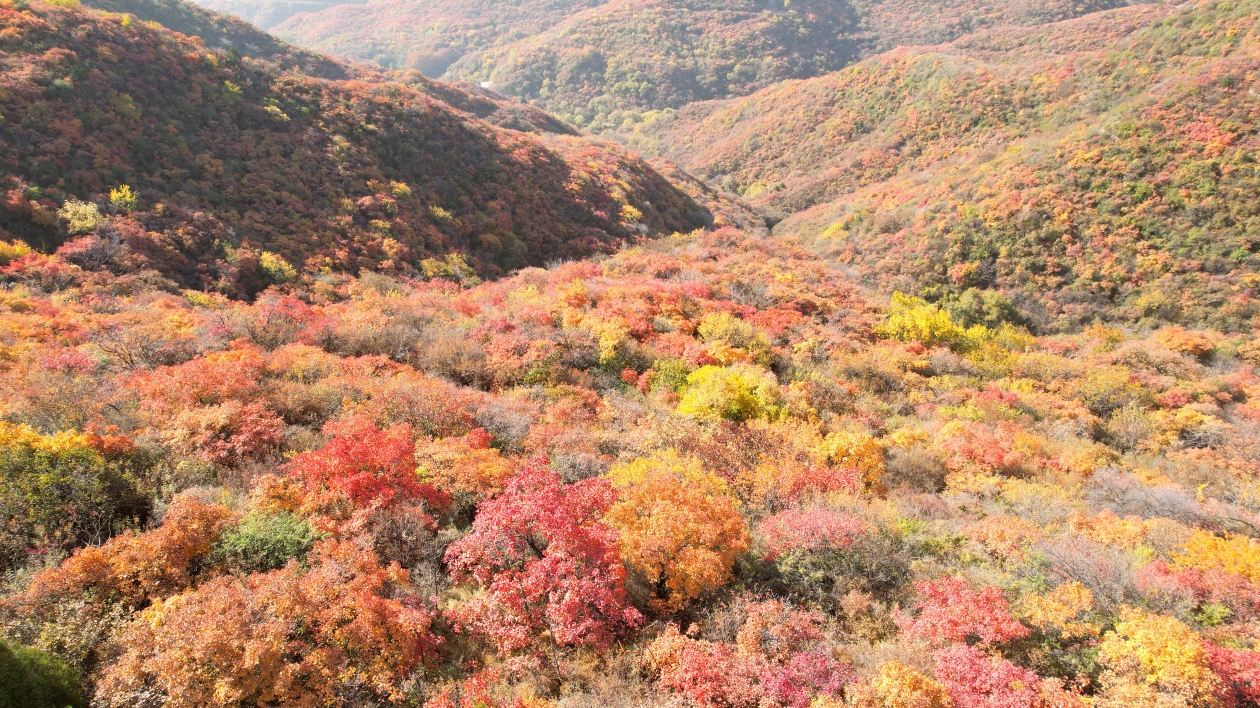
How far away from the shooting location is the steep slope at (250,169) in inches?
899

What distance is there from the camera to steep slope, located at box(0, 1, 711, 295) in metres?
22.8

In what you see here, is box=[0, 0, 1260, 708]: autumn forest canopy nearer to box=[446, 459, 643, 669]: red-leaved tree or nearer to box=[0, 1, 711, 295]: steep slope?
box=[446, 459, 643, 669]: red-leaved tree

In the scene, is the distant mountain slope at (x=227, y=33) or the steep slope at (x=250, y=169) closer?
the steep slope at (x=250, y=169)

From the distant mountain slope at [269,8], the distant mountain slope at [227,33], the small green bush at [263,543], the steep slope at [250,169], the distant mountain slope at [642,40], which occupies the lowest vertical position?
the small green bush at [263,543]

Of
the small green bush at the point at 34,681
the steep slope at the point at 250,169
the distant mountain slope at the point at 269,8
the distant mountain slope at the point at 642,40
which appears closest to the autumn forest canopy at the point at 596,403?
the small green bush at the point at 34,681

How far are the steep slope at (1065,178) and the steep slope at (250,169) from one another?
68.8 ft

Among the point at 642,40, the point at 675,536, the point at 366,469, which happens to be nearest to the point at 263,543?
the point at 366,469

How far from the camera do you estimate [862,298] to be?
30.4 meters

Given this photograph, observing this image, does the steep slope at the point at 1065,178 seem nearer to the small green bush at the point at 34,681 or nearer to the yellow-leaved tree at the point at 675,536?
the yellow-leaved tree at the point at 675,536

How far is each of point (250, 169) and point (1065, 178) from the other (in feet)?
164

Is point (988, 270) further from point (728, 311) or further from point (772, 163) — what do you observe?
point (772, 163)

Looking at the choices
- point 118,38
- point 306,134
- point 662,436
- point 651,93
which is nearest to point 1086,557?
point 662,436

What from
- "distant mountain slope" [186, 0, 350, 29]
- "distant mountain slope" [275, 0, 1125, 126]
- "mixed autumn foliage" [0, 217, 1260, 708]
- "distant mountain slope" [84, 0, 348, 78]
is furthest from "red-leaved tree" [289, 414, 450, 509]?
"distant mountain slope" [186, 0, 350, 29]

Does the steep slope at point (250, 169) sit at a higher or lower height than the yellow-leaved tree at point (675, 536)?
higher
